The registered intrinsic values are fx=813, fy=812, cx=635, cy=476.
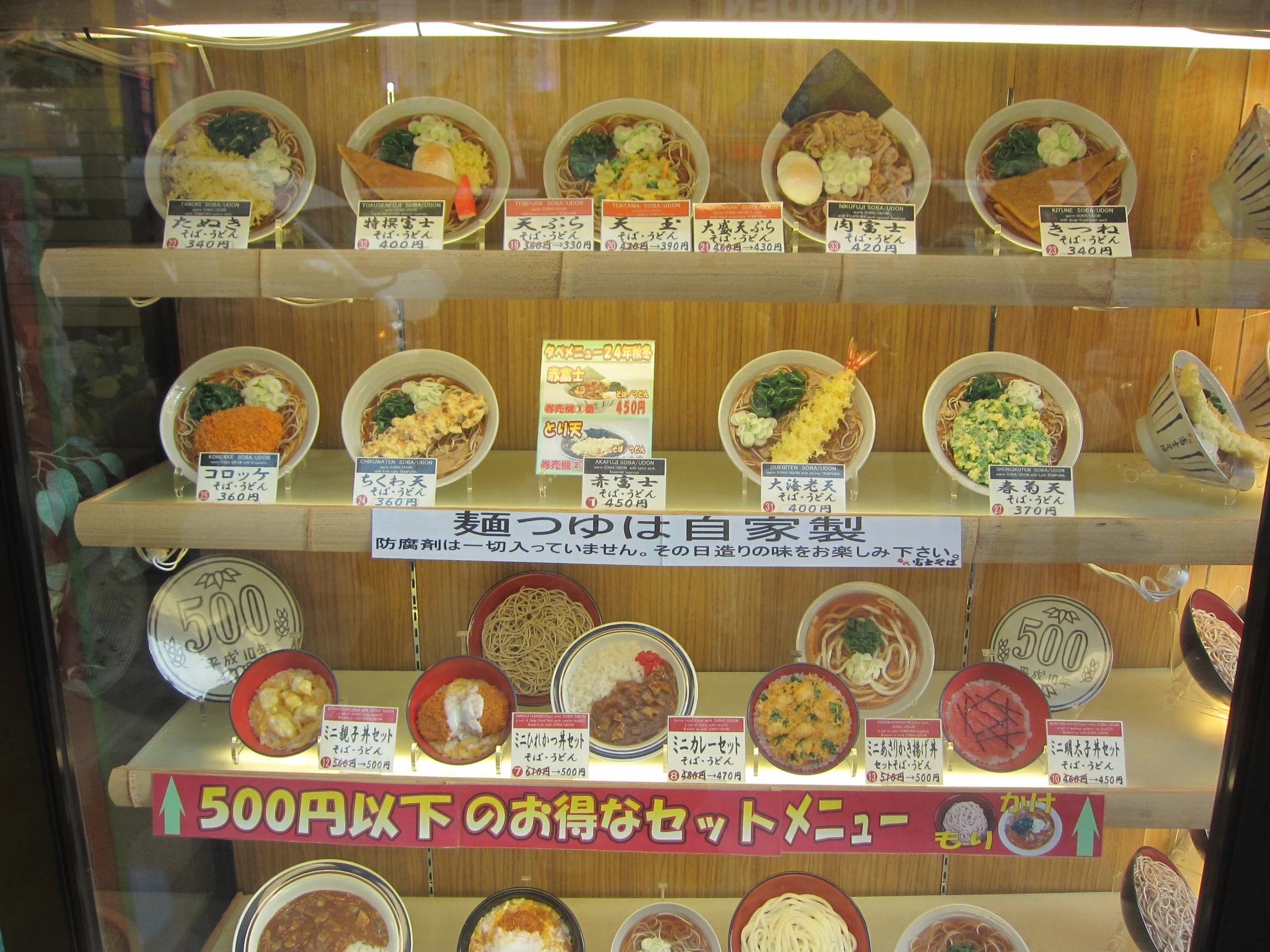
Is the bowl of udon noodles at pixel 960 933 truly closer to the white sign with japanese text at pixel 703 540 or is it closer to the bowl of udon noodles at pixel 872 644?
the bowl of udon noodles at pixel 872 644

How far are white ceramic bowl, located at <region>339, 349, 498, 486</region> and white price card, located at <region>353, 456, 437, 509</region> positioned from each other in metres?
0.06

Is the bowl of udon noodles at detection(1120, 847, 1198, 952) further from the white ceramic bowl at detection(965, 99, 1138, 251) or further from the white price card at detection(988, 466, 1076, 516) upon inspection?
the white ceramic bowl at detection(965, 99, 1138, 251)

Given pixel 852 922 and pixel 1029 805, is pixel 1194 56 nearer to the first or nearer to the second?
pixel 1029 805

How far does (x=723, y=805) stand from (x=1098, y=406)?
3.43 feet

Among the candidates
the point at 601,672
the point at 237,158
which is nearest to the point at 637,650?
the point at 601,672

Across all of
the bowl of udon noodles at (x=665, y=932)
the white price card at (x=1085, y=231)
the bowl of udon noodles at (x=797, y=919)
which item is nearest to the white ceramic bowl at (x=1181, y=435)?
the white price card at (x=1085, y=231)

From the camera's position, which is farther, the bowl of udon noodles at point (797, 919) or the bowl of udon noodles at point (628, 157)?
the bowl of udon noodles at point (797, 919)

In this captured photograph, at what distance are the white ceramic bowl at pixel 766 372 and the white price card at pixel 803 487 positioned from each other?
0.14ft

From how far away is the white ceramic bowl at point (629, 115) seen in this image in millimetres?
1443

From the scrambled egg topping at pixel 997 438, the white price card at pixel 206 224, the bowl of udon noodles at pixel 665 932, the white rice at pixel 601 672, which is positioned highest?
the white price card at pixel 206 224

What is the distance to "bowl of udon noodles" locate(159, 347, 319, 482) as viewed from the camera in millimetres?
1435

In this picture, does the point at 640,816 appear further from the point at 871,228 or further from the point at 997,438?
the point at 871,228

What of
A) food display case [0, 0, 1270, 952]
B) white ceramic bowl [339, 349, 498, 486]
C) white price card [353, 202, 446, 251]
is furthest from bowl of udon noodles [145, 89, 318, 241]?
white ceramic bowl [339, 349, 498, 486]

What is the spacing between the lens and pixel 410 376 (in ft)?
5.03
